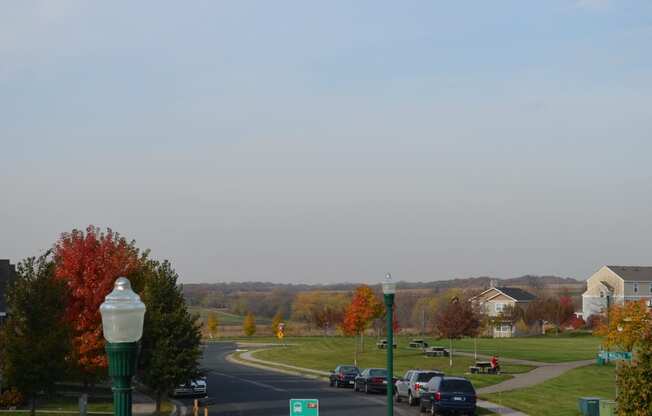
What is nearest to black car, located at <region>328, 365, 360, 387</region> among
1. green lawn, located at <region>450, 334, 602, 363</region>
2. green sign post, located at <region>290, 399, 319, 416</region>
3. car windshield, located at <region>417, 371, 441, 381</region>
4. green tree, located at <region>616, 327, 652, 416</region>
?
car windshield, located at <region>417, 371, 441, 381</region>

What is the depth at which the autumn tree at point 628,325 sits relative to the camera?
1266 inches

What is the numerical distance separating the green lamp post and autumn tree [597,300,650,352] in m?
26.8

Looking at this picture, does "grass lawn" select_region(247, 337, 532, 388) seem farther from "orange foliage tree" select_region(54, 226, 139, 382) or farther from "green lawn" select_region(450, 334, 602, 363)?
"orange foliage tree" select_region(54, 226, 139, 382)

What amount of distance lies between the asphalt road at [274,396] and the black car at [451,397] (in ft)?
6.47

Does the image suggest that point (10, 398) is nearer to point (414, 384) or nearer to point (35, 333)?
point (35, 333)

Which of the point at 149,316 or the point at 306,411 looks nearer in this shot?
the point at 306,411

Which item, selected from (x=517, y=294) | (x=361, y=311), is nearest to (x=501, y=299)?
(x=517, y=294)

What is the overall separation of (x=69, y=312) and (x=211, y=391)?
40.1ft

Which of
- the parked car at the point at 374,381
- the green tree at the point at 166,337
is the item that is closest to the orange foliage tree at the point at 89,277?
the green tree at the point at 166,337

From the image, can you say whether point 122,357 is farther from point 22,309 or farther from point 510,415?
point 510,415

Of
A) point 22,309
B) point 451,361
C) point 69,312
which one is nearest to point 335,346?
point 451,361

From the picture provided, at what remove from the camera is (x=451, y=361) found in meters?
64.2

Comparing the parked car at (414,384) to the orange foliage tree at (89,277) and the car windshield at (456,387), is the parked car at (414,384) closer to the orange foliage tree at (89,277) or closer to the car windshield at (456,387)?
the car windshield at (456,387)

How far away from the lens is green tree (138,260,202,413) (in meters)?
36.8
